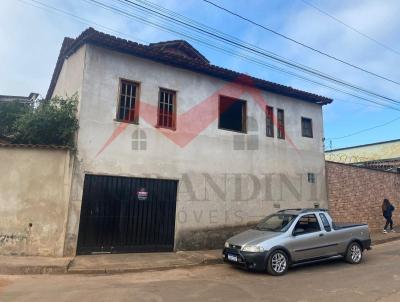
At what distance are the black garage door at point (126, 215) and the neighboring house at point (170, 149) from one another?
0.03m

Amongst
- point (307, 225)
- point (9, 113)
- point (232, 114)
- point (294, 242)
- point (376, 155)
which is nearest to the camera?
point (294, 242)

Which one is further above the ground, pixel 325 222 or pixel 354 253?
pixel 325 222

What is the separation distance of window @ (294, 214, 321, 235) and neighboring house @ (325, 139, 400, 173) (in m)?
13.1

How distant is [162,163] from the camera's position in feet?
35.4

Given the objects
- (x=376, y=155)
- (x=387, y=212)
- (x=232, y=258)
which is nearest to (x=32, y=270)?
(x=232, y=258)

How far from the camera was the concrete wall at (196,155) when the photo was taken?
32.5ft

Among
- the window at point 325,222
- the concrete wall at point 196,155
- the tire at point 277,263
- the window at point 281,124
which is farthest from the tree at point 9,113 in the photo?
the window at point 325,222

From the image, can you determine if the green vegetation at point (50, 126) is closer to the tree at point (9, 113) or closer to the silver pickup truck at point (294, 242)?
the tree at point (9, 113)

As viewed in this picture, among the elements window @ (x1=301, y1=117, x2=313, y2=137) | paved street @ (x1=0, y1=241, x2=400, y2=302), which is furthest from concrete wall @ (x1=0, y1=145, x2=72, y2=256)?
window @ (x1=301, y1=117, x2=313, y2=137)

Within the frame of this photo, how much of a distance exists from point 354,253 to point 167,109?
7154mm

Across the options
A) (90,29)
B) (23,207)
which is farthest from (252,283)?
(90,29)

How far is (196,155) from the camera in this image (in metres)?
11.5

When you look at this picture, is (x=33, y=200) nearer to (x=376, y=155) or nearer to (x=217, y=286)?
(x=217, y=286)

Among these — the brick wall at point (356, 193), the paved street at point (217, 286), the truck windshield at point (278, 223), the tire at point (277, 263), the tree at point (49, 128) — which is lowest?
the paved street at point (217, 286)
